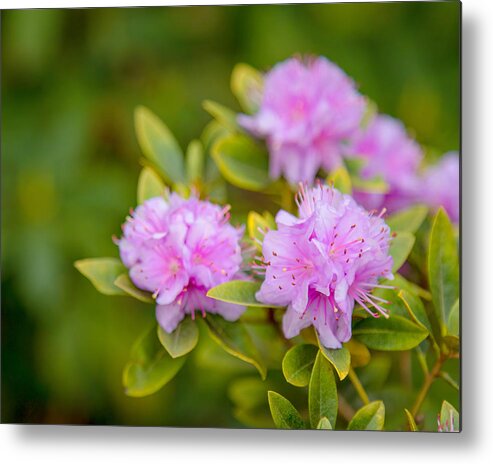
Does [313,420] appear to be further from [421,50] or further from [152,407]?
[421,50]

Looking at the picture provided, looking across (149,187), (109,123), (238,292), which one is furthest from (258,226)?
(109,123)

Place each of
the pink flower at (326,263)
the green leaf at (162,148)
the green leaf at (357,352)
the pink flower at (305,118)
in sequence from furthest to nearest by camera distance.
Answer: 1. the green leaf at (162,148)
2. the pink flower at (305,118)
3. the green leaf at (357,352)
4. the pink flower at (326,263)

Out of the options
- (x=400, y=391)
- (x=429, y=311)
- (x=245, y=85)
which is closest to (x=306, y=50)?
(x=245, y=85)

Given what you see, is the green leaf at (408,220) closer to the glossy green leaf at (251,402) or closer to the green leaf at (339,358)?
the green leaf at (339,358)

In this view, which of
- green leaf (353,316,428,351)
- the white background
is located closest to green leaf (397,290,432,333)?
green leaf (353,316,428,351)

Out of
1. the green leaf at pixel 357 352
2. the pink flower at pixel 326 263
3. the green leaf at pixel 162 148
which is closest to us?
the pink flower at pixel 326 263

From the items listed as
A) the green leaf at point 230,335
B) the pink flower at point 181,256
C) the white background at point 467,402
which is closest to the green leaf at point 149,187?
the pink flower at point 181,256

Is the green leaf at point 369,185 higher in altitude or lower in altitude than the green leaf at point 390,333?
higher

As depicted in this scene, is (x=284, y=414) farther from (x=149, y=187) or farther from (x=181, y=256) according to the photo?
(x=149, y=187)
